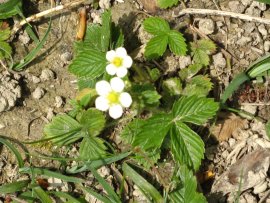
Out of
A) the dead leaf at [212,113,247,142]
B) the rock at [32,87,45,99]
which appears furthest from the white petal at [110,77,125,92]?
the dead leaf at [212,113,247,142]

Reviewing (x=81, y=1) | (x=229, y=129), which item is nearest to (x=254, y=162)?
(x=229, y=129)

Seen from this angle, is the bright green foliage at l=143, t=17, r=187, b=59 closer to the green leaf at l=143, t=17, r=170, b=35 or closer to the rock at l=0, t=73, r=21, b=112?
the green leaf at l=143, t=17, r=170, b=35

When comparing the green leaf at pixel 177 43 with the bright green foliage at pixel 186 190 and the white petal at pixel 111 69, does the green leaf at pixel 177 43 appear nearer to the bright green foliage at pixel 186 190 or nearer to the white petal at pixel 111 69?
the white petal at pixel 111 69

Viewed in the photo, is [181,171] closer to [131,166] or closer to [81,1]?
[131,166]

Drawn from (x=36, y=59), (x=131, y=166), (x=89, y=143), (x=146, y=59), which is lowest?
(x=131, y=166)

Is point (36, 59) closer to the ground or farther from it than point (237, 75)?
farther from it

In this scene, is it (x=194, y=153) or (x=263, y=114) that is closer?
(x=194, y=153)
